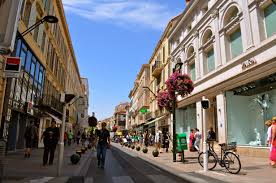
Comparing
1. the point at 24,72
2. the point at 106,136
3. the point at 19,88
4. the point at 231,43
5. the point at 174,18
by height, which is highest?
the point at 174,18

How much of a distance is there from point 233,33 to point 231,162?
12.0 metres

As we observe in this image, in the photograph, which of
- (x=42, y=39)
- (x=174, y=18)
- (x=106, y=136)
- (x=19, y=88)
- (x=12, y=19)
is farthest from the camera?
(x=174, y=18)

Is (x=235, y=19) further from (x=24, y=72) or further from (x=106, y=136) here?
(x=24, y=72)

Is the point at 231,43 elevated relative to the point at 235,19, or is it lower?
lower

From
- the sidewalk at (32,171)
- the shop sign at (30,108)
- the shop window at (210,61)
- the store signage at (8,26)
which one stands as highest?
the shop window at (210,61)

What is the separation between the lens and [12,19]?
10.2ft

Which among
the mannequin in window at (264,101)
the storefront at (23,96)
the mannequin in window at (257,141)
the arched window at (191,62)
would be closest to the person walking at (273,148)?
the mannequin in window at (264,101)

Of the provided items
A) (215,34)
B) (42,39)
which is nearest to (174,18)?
(215,34)

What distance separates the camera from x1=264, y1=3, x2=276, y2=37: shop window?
14961mm

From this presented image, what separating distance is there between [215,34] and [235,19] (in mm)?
2923

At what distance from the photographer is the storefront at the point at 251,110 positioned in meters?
15.1

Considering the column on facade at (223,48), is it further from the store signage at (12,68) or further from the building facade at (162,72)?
the store signage at (12,68)

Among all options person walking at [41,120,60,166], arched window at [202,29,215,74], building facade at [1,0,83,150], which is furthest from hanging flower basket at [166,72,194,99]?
building facade at [1,0,83,150]

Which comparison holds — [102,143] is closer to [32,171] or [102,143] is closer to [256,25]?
[32,171]
